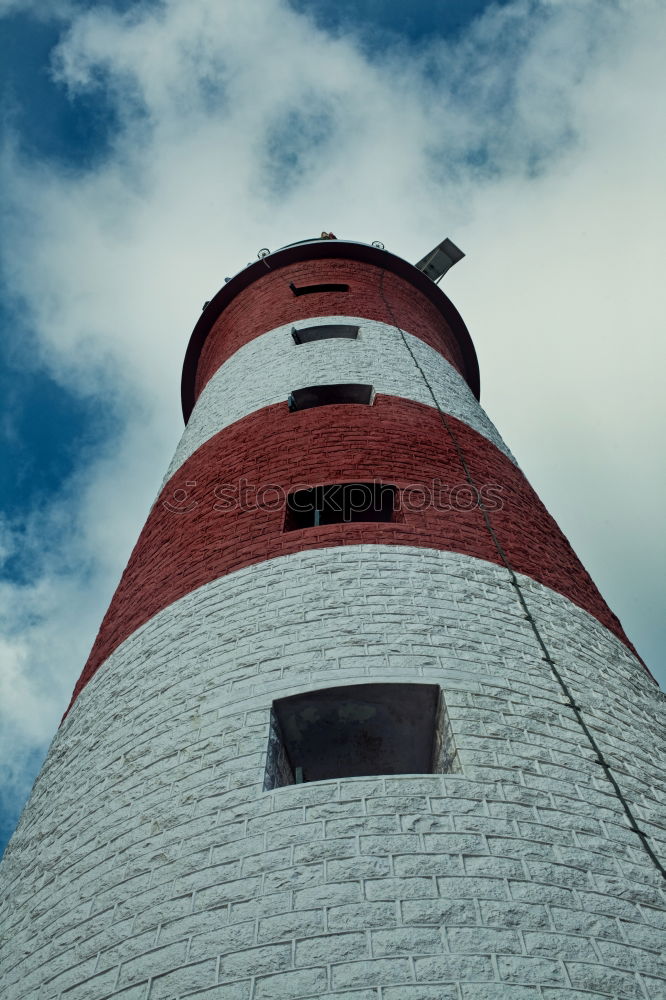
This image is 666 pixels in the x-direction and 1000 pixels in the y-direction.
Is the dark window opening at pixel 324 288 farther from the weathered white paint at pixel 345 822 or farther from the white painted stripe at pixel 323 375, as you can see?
the weathered white paint at pixel 345 822

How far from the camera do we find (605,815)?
4215 millimetres

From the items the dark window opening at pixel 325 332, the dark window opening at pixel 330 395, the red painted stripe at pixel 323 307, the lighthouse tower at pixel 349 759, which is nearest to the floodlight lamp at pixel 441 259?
the red painted stripe at pixel 323 307

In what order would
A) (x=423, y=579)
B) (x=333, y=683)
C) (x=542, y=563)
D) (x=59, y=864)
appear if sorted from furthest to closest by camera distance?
(x=542, y=563) < (x=423, y=579) < (x=333, y=683) < (x=59, y=864)

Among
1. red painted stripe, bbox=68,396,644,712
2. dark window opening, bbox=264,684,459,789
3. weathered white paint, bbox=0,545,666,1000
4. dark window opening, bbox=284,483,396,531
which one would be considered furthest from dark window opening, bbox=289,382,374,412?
dark window opening, bbox=264,684,459,789

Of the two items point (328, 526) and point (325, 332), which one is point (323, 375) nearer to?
point (325, 332)

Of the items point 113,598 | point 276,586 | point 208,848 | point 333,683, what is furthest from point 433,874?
point 113,598

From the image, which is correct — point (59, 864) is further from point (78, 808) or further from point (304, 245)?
point (304, 245)

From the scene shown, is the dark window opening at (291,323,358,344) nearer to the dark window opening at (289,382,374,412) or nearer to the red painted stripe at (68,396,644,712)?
the dark window opening at (289,382,374,412)

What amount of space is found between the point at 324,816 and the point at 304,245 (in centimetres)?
1183

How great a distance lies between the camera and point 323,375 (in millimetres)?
9445

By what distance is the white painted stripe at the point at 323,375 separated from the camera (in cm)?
935

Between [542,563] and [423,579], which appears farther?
[542,563]

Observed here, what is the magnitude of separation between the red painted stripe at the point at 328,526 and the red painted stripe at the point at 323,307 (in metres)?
3.45

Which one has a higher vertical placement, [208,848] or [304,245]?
[304,245]
